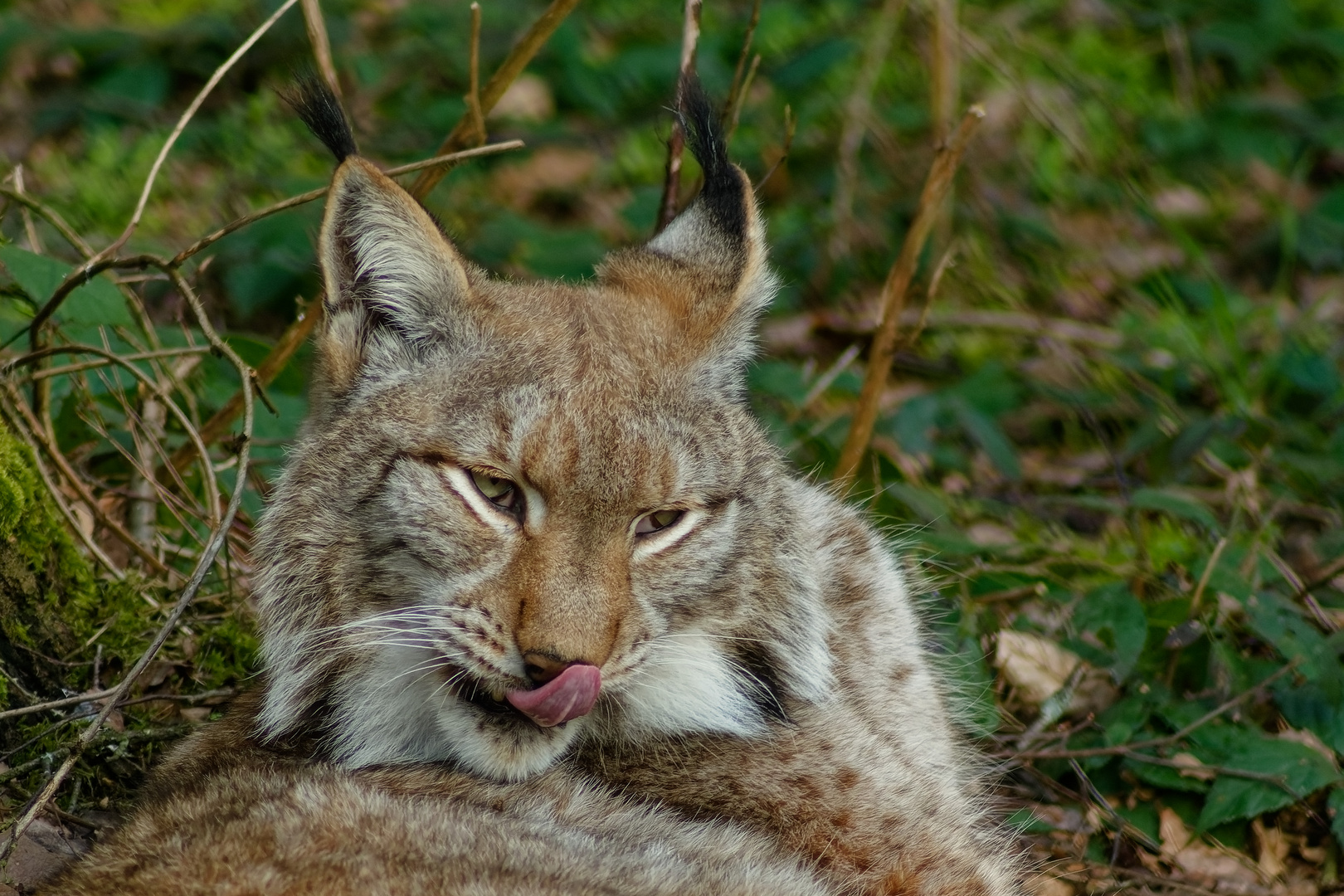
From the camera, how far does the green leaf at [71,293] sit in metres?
4.02

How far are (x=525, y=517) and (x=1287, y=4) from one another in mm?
7668

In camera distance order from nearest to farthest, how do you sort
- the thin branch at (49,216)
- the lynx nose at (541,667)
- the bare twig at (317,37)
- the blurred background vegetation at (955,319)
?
the lynx nose at (541,667) < the thin branch at (49,216) < the blurred background vegetation at (955,319) < the bare twig at (317,37)

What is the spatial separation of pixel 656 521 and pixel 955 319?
4.25 metres

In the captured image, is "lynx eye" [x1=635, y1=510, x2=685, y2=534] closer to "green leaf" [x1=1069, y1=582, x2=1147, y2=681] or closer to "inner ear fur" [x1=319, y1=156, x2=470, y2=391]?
"inner ear fur" [x1=319, y1=156, x2=470, y2=391]

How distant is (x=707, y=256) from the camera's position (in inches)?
160

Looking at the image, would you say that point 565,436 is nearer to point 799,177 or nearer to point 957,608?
point 957,608

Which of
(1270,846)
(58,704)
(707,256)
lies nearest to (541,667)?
(58,704)

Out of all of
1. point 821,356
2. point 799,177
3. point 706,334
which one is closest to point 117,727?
point 706,334

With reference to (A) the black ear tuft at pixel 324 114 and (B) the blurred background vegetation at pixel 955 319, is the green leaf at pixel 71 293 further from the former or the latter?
(A) the black ear tuft at pixel 324 114

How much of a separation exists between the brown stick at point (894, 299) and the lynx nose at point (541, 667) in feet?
6.78

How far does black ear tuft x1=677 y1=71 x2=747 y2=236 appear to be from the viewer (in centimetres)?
402

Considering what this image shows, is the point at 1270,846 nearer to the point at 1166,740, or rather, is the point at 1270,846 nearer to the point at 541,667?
the point at 1166,740

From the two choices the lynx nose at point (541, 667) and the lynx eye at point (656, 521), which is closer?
the lynx nose at point (541, 667)

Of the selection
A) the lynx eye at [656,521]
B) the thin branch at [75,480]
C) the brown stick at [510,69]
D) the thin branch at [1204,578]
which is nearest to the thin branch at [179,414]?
the thin branch at [75,480]
